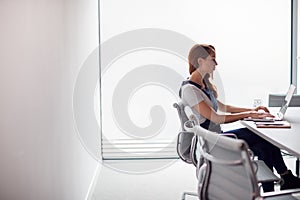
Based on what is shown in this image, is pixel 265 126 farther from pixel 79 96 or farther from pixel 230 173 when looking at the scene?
pixel 79 96

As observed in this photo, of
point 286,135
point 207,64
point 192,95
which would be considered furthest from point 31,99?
point 286,135

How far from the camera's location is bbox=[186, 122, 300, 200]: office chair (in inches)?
56.8

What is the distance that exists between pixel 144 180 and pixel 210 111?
160 cm

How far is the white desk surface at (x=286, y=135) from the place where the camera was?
6.05 feet

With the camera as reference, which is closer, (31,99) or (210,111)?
(31,99)

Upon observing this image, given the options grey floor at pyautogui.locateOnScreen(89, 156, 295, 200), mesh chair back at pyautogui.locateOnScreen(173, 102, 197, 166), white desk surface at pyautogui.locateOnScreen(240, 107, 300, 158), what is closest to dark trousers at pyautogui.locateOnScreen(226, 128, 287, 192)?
white desk surface at pyautogui.locateOnScreen(240, 107, 300, 158)

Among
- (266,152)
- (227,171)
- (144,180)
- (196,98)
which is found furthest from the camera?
(144,180)

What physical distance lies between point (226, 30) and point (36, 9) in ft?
9.87

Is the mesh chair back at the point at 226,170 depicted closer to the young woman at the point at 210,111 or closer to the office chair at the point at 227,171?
the office chair at the point at 227,171

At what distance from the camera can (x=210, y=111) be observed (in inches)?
103

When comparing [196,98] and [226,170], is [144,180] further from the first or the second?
[226,170]

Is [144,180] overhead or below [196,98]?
below

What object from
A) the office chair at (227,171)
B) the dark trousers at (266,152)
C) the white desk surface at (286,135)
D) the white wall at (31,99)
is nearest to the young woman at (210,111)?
the dark trousers at (266,152)

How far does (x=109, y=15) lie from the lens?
4.63 m
